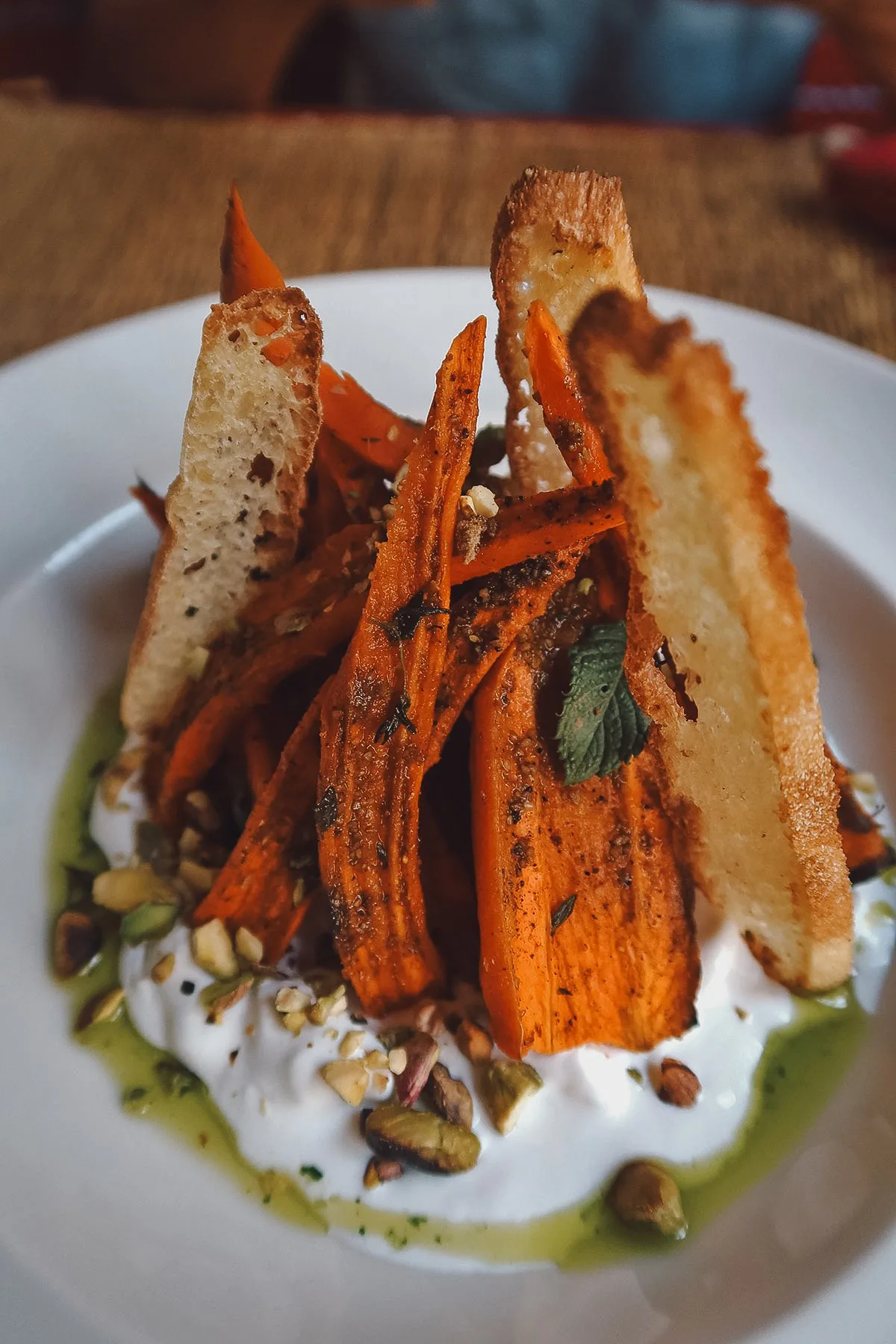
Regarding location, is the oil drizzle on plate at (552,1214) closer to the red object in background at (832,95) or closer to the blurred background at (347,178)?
the blurred background at (347,178)

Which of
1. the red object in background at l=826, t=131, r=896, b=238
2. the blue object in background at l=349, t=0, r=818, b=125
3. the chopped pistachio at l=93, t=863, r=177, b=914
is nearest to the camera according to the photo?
the chopped pistachio at l=93, t=863, r=177, b=914

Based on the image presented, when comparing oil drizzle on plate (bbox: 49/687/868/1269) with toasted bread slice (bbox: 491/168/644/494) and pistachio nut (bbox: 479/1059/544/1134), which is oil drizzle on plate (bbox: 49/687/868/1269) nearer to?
pistachio nut (bbox: 479/1059/544/1134)

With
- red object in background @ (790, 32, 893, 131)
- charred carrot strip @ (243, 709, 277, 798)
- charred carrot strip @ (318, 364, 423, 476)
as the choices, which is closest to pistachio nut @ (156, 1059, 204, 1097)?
charred carrot strip @ (243, 709, 277, 798)

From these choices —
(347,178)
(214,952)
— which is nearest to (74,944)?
(214,952)

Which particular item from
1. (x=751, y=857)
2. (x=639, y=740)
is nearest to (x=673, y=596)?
(x=639, y=740)

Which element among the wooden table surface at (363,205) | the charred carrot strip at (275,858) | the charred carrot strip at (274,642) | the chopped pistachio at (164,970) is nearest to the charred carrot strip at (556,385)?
the charred carrot strip at (274,642)
